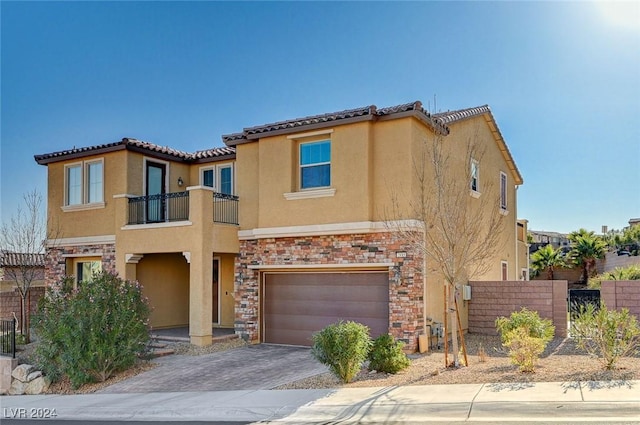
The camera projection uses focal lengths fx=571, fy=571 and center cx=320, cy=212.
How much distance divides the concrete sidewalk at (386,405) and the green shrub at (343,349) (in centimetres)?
65

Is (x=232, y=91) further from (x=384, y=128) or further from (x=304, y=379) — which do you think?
(x=304, y=379)

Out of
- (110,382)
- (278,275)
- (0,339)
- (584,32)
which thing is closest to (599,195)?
(584,32)

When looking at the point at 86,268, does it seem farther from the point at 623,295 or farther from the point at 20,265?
the point at 623,295

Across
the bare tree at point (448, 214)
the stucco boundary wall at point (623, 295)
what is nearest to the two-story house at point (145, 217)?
the bare tree at point (448, 214)

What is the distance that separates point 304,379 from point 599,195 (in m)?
17.0

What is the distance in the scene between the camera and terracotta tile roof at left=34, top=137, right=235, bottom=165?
19109 millimetres

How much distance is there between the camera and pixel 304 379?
39.7 ft

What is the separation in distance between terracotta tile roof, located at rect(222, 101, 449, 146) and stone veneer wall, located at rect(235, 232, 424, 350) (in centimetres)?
313

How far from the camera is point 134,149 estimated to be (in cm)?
1923

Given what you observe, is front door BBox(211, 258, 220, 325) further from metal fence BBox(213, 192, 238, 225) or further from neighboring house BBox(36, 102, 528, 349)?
metal fence BBox(213, 192, 238, 225)

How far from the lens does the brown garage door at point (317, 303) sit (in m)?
15.5

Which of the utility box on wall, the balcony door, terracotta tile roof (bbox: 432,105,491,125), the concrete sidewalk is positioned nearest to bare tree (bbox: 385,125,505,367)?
the utility box on wall

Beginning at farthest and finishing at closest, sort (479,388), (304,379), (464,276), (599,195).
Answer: (599,195) < (464,276) < (304,379) < (479,388)

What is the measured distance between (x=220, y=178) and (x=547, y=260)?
24.2 m
